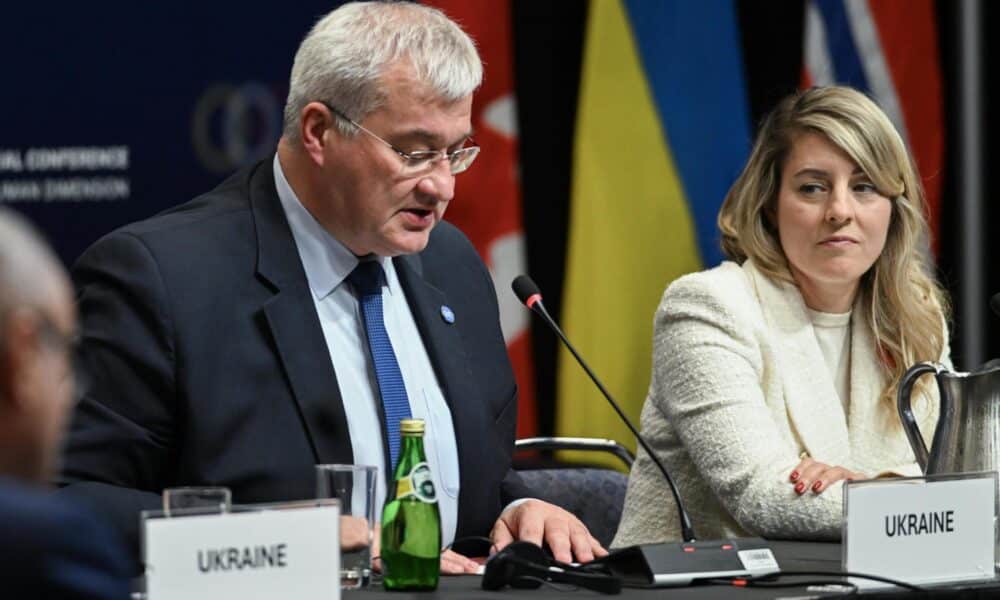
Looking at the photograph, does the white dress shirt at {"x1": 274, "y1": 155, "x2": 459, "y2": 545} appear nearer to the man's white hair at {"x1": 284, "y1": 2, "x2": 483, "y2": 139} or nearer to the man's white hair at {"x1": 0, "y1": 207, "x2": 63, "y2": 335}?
the man's white hair at {"x1": 284, "y1": 2, "x2": 483, "y2": 139}

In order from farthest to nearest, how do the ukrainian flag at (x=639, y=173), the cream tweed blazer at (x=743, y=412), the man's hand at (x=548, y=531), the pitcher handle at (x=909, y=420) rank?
the ukrainian flag at (x=639, y=173) → the cream tweed blazer at (x=743, y=412) → the pitcher handle at (x=909, y=420) → the man's hand at (x=548, y=531)

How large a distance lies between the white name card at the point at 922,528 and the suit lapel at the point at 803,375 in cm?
79

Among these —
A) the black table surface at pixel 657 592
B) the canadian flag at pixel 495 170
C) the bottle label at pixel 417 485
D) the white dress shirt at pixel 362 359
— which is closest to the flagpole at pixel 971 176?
the canadian flag at pixel 495 170

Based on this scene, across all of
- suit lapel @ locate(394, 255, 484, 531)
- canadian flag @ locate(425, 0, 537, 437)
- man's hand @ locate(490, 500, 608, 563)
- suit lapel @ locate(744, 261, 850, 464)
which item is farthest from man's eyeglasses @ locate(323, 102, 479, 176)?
canadian flag @ locate(425, 0, 537, 437)

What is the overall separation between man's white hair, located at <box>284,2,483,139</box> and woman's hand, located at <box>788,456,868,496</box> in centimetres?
91

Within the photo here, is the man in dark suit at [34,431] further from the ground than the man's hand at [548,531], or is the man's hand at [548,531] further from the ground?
the man in dark suit at [34,431]

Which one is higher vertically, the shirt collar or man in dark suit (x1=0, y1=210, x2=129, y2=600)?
the shirt collar

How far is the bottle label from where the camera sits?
86.4 inches

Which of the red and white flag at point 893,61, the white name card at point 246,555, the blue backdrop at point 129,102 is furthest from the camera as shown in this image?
the red and white flag at point 893,61

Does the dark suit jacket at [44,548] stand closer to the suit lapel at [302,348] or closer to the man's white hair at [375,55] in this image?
the suit lapel at [302,348]

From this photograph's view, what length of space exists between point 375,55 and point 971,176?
121 inches

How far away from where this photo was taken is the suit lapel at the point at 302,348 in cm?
269

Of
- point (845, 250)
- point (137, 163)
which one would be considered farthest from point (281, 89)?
point (845, 250)

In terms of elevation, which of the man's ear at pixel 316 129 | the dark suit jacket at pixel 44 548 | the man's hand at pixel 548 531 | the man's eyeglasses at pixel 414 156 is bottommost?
the man's hand at pixel 548 531
